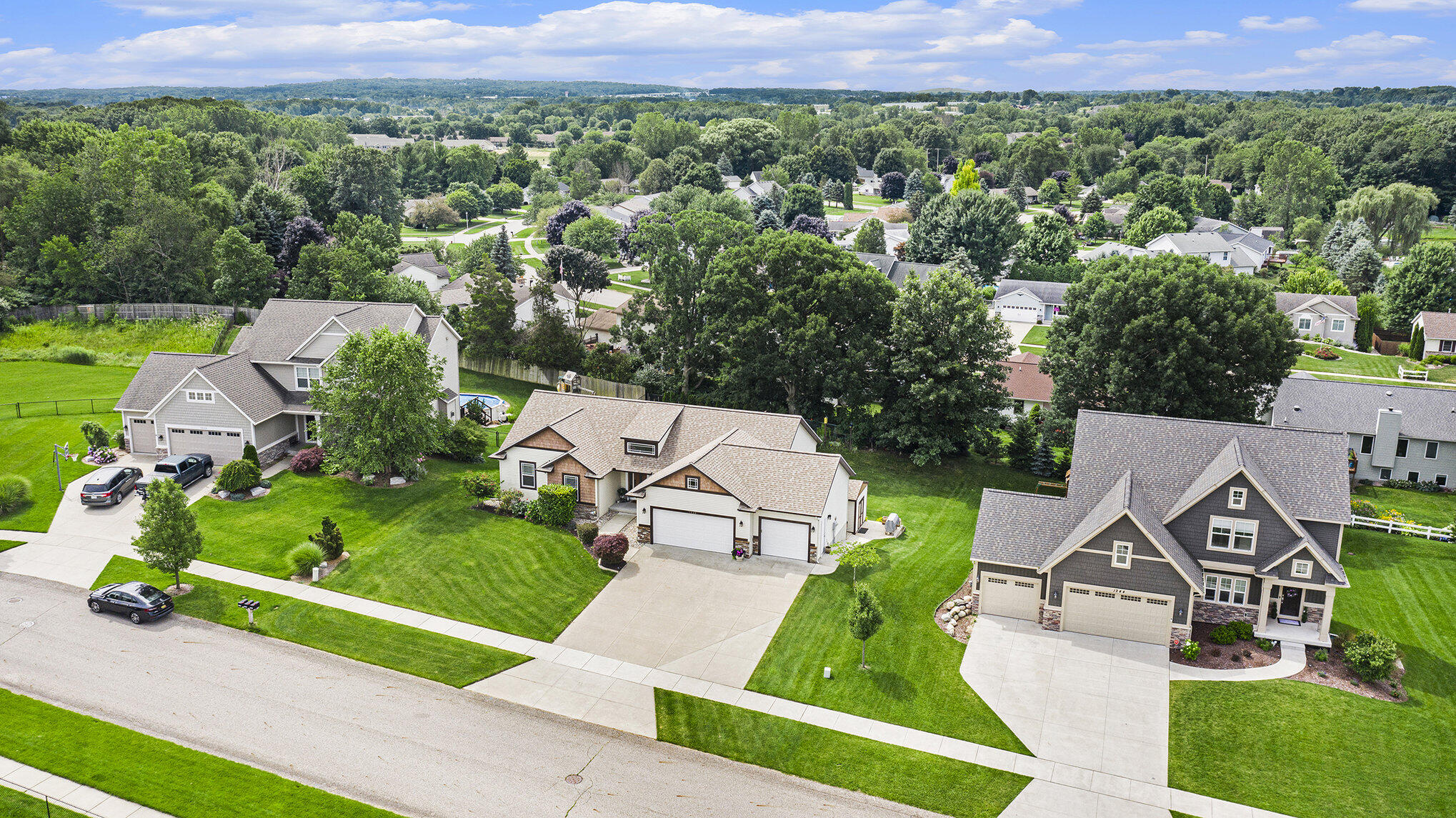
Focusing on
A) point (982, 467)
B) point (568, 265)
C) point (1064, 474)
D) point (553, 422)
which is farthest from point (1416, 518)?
point (568, 265)

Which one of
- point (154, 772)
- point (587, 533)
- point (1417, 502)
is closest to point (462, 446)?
point (587, 533)

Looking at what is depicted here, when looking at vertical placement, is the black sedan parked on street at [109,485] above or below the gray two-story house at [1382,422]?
below

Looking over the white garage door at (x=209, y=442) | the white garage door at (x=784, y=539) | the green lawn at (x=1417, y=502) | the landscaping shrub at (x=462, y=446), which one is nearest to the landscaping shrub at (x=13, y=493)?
the white garage door at (x=209, y=442)

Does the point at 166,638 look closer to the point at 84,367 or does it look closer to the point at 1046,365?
the point at 84,367

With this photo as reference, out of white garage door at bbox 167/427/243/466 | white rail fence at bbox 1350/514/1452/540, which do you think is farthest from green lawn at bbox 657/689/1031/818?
white garage door at bbox 167/427/243/466

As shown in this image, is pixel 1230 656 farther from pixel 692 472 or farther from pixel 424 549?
pixel 424 549

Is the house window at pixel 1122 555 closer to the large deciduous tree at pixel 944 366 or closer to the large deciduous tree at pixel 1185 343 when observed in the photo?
the large deciduous tree at pixel 1185 343
